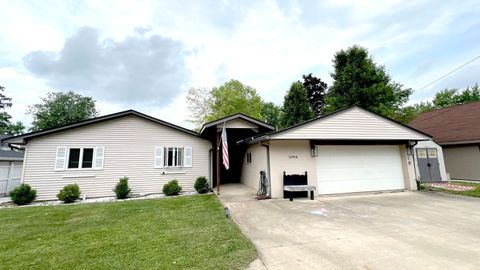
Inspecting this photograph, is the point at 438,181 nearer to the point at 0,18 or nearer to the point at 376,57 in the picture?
the point at 376,57

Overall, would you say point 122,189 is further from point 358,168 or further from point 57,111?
point 57,111

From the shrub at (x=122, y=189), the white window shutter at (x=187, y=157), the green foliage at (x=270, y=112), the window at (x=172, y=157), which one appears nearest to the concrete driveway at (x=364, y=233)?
the white window shutter at (x=187, y=157)

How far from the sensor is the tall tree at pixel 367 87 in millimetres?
15844

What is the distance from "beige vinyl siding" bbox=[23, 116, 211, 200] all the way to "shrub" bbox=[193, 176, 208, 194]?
0.74 meters

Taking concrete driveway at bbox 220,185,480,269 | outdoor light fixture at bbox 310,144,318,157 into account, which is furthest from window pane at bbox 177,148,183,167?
outdoor light fixture at bbox 310,144,318,157

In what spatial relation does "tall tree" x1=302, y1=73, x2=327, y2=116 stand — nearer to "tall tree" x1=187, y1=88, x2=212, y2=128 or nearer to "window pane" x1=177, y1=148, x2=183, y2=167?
"tall tree" x1=187, y1=88, x2=212, y2=128

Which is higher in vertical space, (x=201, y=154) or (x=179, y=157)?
(x=201, y=154)

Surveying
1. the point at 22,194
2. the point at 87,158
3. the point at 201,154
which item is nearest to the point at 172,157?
the point at 201,154

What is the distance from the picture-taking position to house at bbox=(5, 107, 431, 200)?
28.0 ft

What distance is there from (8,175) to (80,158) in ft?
19.6

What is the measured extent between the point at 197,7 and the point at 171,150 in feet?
22.9

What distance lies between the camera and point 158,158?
33.9 ft

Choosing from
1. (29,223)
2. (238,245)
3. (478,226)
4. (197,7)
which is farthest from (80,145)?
(478,226)

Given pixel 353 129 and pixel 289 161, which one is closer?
pixel 289 161
